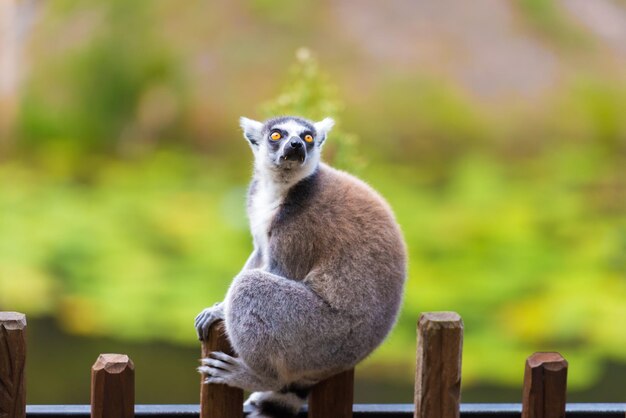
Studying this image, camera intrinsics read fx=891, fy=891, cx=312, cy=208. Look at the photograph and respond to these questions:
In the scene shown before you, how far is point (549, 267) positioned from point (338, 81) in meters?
1.39

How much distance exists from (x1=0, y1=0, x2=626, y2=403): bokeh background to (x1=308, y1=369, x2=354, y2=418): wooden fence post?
9.57 ft

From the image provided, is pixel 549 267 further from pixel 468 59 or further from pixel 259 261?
pixel 259 261

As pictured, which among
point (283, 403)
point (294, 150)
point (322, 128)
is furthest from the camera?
point (322, 128)

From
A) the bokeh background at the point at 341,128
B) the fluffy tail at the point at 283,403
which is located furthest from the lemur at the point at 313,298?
the bokeh background at the point at 341,128

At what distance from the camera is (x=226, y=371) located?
1.41m

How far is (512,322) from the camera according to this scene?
4.19 m

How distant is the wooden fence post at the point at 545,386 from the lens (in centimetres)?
132

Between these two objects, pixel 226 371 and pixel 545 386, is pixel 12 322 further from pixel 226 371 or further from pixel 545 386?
pixel 545 386

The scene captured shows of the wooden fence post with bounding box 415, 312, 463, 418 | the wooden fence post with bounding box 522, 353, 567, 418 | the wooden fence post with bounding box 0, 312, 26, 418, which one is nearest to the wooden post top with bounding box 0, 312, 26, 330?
the wooden fence post with bounding box 0, 312, 26, 418

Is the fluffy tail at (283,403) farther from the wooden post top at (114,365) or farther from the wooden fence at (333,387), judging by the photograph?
the wooden post top at (114,365)

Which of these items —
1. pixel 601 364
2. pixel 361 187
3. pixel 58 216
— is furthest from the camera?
pixel 58 216

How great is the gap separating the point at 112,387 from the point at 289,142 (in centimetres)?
61

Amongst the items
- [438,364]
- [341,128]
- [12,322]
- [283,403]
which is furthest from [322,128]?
[341,128]

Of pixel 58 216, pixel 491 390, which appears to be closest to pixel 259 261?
pixel 491 390
